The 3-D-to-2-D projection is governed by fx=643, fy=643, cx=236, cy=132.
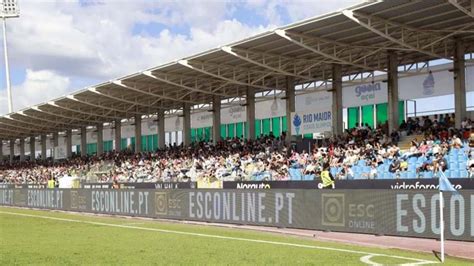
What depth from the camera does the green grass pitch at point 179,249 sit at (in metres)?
12.7

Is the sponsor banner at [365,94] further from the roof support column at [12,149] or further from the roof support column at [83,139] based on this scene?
the roof support column at [12,149]

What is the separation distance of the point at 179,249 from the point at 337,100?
27.5 meters

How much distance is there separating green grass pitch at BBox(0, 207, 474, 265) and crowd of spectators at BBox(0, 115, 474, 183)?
392 inches

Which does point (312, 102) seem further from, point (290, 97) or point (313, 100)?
point (290, 97)

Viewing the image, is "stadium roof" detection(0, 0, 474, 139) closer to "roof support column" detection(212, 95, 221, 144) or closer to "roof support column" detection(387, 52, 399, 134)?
"roof support column" detection(387, 52, 399, 134)

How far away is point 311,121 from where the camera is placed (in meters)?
40.8

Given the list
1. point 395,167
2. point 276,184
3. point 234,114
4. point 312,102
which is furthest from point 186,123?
point 395,167

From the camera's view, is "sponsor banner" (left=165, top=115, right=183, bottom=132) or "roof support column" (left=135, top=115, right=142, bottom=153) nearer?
"sponsor banner" (left=165, top=115, right=183, bottom=132)

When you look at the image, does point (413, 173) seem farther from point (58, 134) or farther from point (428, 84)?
point (58, 134)

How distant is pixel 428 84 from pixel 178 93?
72.0 ft

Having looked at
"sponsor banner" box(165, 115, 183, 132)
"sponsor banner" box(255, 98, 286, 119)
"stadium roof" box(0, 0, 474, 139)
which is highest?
"stadium roof" box(0, 0, 474, 139)

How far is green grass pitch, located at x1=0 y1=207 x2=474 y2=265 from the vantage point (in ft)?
41.6

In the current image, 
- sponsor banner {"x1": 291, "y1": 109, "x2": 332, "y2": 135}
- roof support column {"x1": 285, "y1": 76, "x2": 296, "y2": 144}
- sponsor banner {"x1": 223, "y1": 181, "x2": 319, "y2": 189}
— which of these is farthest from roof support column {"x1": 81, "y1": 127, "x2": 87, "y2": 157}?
sponsor banner {"x1": 223, "y1": 181, "x2": 319, "y2": 189}

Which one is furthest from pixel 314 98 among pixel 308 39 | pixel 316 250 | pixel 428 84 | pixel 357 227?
pixel 316 250
